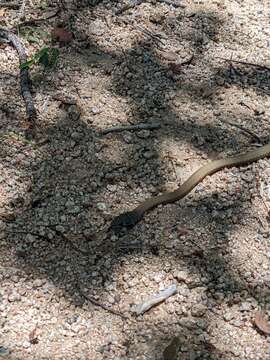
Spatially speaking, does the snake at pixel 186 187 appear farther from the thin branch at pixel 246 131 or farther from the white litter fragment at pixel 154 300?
the white litter fragment at pixel 154 300

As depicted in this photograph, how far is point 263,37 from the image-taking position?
15.1ft

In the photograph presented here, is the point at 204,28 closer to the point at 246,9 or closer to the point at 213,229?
the point at 246,9

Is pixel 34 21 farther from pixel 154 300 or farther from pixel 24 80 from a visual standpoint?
pixel 154 300

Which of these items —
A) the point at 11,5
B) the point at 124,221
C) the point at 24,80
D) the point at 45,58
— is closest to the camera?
the point at 124,221

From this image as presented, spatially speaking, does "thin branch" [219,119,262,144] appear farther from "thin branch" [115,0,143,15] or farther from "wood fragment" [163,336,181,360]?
"wood fragment" [163,336,181,360]

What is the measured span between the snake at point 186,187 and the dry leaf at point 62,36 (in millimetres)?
1337

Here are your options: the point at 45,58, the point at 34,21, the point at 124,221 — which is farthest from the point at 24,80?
the point at 124,221

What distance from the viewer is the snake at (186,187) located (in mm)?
3373

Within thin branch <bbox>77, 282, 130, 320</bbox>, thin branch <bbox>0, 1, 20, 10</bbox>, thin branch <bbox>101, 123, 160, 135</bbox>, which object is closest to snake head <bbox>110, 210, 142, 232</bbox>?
thin branch <bbox>77, 282, 130, 320</bbox>

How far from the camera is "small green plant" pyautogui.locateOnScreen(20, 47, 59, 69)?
414 centimetres

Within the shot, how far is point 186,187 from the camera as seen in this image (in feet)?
11.6

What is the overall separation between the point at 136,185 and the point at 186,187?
270mm

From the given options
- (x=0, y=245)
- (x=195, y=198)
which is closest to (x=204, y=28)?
(x=195, y=198)

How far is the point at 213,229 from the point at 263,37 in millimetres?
1769
